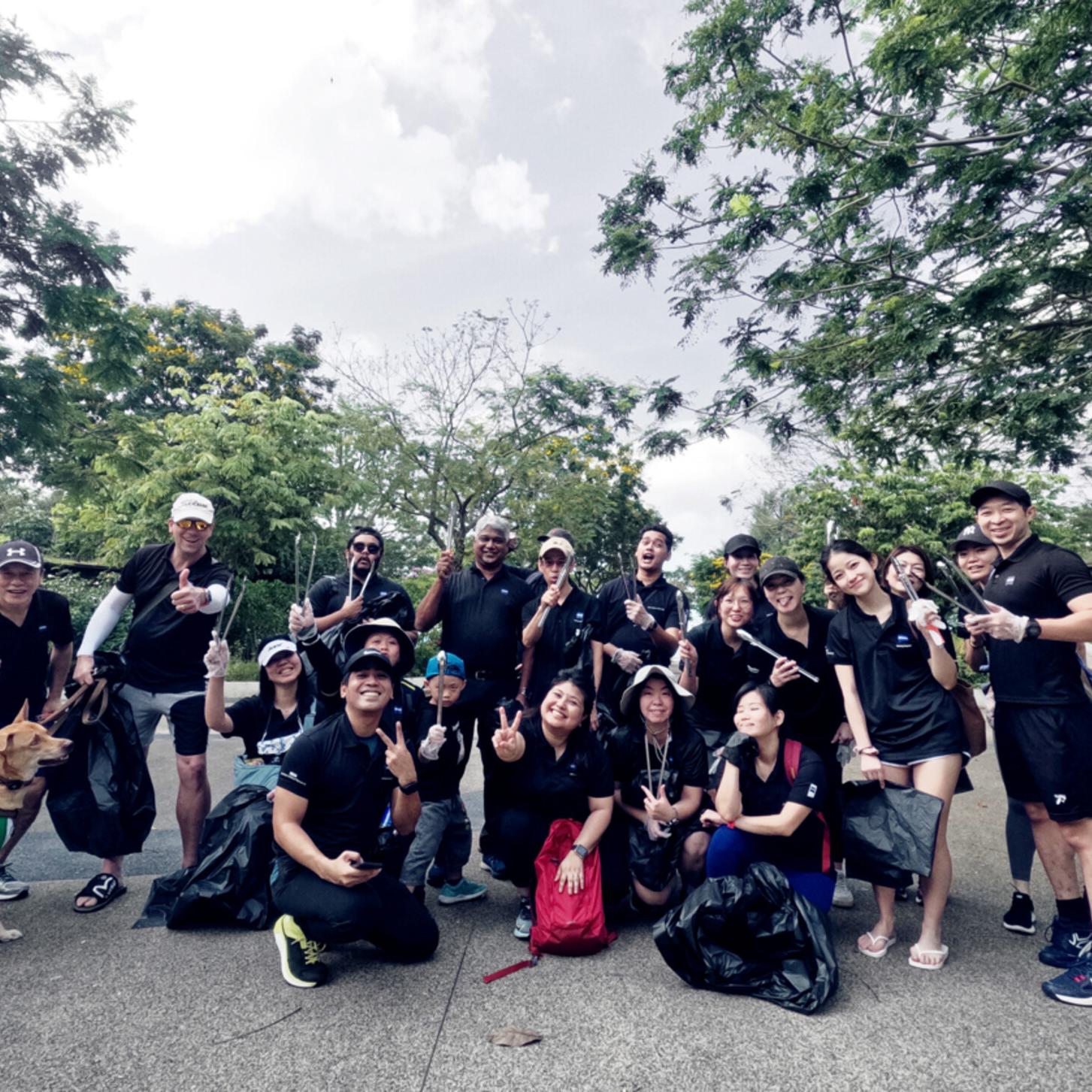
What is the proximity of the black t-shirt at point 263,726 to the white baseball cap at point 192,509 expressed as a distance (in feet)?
3.33

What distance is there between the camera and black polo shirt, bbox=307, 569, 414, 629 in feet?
14.4

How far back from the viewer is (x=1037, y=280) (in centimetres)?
546

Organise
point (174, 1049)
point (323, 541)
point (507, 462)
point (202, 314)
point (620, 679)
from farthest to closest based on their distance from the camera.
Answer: point (202, 314), point (507, 462), point (323, 541), point (620, 679), point (174, 1049)

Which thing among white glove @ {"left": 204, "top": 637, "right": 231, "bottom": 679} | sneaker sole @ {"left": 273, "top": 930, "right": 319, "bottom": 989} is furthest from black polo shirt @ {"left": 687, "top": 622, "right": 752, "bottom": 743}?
white glove @ {"left": 204, "top": 637, "right": 231, "bottom": 679}

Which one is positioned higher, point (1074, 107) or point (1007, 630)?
point (1074, 107)

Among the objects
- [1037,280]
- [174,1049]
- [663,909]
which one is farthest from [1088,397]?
[174,1049]

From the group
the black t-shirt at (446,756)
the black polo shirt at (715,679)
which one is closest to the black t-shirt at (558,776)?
the black t-shirt at (446,756)

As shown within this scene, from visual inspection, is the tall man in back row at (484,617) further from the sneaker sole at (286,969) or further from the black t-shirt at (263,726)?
the sneaker sole at (286,969)

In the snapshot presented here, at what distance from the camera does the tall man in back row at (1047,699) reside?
291cm

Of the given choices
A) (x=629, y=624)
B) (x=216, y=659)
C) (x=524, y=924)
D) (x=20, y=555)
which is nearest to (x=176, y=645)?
(x=216, y=659)

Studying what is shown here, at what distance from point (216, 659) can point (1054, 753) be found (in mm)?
3709

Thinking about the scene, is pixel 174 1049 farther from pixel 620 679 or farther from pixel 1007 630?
pixel 1007 630

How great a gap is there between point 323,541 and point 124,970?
13901mm

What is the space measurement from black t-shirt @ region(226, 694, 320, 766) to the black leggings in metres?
0.94
